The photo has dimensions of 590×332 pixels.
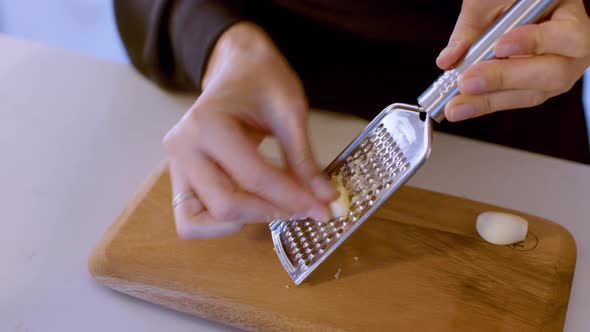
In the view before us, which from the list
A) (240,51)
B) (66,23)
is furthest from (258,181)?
(66,23)

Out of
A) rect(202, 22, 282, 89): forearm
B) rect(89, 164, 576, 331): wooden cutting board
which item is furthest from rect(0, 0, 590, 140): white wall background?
rect(89, 164, 576, 331): wooden cutting board

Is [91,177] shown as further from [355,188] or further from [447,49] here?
[447,49]

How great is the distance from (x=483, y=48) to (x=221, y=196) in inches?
12.7

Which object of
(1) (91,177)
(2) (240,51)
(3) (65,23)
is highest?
(2) (240,51)

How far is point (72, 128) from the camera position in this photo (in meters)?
0.91

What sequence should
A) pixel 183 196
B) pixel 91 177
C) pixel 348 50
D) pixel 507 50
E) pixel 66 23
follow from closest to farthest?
pixel 507 50, pixel 183 196, pixel 91 177, pixel 348 50, pixel 66 23

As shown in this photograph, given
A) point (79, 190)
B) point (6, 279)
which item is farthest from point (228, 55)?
point (6, 279)

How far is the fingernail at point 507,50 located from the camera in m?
0.55

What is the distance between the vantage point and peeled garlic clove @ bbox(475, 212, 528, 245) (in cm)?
74

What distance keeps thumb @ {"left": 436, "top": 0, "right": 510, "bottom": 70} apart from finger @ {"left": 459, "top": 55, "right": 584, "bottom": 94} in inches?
1.6

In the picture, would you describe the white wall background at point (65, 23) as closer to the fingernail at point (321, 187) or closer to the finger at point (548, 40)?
the fingernail at point (321, 187)

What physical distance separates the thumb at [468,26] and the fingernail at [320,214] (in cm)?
21

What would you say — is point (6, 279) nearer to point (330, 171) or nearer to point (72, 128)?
point (72, 128)

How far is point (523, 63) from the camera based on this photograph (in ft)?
1.94
